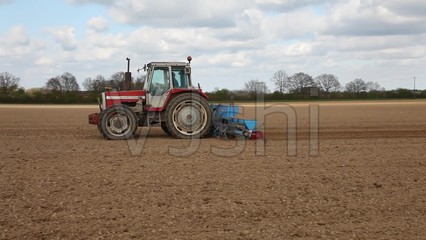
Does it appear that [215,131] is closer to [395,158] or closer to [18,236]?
[395,158]

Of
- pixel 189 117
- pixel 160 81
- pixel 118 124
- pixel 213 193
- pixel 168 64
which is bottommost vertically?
pixel 213 193

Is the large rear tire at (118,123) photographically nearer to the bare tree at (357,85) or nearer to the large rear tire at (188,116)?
the large rear tire at (188,116)

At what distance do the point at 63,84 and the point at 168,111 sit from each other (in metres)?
64.2

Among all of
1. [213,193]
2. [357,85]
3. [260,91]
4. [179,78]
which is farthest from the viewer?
[357,85]

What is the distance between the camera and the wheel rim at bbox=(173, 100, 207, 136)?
13.6m

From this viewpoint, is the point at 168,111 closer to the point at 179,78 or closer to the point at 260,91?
the point at 179,78

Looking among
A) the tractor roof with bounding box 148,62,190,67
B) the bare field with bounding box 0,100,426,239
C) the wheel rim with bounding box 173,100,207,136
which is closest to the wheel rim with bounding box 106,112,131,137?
the wheel rim with bounding box 173,100,207,136

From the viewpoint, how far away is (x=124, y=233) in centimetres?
521

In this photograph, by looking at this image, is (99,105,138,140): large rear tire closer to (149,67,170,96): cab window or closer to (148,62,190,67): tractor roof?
(149,67,170,96): cab window

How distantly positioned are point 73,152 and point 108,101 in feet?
11.1

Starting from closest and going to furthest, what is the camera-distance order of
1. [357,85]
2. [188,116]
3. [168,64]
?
[188,116], [168,64], [357,85]

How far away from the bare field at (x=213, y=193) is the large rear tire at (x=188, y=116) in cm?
238

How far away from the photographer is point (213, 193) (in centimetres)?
682

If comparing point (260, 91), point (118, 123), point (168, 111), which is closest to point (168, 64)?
point (168, 111)
